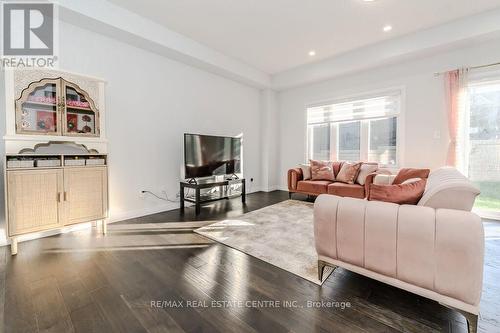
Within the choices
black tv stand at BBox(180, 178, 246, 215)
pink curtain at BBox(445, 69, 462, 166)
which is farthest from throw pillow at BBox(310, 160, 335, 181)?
pink curtain at BBox(445, 69, 462, 166)

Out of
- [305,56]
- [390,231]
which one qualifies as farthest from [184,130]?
[390,231]

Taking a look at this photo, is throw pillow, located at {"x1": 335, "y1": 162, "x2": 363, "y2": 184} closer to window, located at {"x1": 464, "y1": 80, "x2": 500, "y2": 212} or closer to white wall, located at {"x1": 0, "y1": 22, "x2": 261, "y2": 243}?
window, located at {"x1": 464, "y1": 80, "x2": 500, "y2": 212}

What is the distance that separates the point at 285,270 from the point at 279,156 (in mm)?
4592

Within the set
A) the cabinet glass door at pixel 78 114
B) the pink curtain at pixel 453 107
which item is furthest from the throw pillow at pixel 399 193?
the cabinet glass door at pixel 78 114

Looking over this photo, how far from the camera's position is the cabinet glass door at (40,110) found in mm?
2520

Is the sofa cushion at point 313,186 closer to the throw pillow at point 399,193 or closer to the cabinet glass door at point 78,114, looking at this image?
the throw pillow at point 399,193

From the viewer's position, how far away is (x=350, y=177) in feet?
14.6

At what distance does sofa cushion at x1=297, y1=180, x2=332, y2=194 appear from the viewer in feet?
14.6

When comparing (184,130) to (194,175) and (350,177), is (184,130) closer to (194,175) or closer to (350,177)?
(194,175)

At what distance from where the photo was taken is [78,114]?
292 cm

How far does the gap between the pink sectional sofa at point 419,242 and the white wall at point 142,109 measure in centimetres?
310

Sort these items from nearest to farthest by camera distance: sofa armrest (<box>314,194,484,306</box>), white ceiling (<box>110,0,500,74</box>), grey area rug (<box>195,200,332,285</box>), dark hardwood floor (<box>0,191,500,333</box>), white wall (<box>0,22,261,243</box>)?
sofa armrest (<box>314,194,484,306</box>) → dark hardwood floor (<box>0,191,500,333</box>) → grey area rug (<box>195,200,332,285</box>) → white ceiling (<box>110,0,500,74</box>) → white wall (<box>0,22,261,243</box>)

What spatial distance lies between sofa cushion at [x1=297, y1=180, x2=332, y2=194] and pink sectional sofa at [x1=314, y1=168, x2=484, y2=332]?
273 centimetres

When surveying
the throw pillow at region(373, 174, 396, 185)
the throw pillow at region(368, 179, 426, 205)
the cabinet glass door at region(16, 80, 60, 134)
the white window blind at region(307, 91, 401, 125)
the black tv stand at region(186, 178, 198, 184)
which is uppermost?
the white window blind at region(307, 91, 401, 125)
